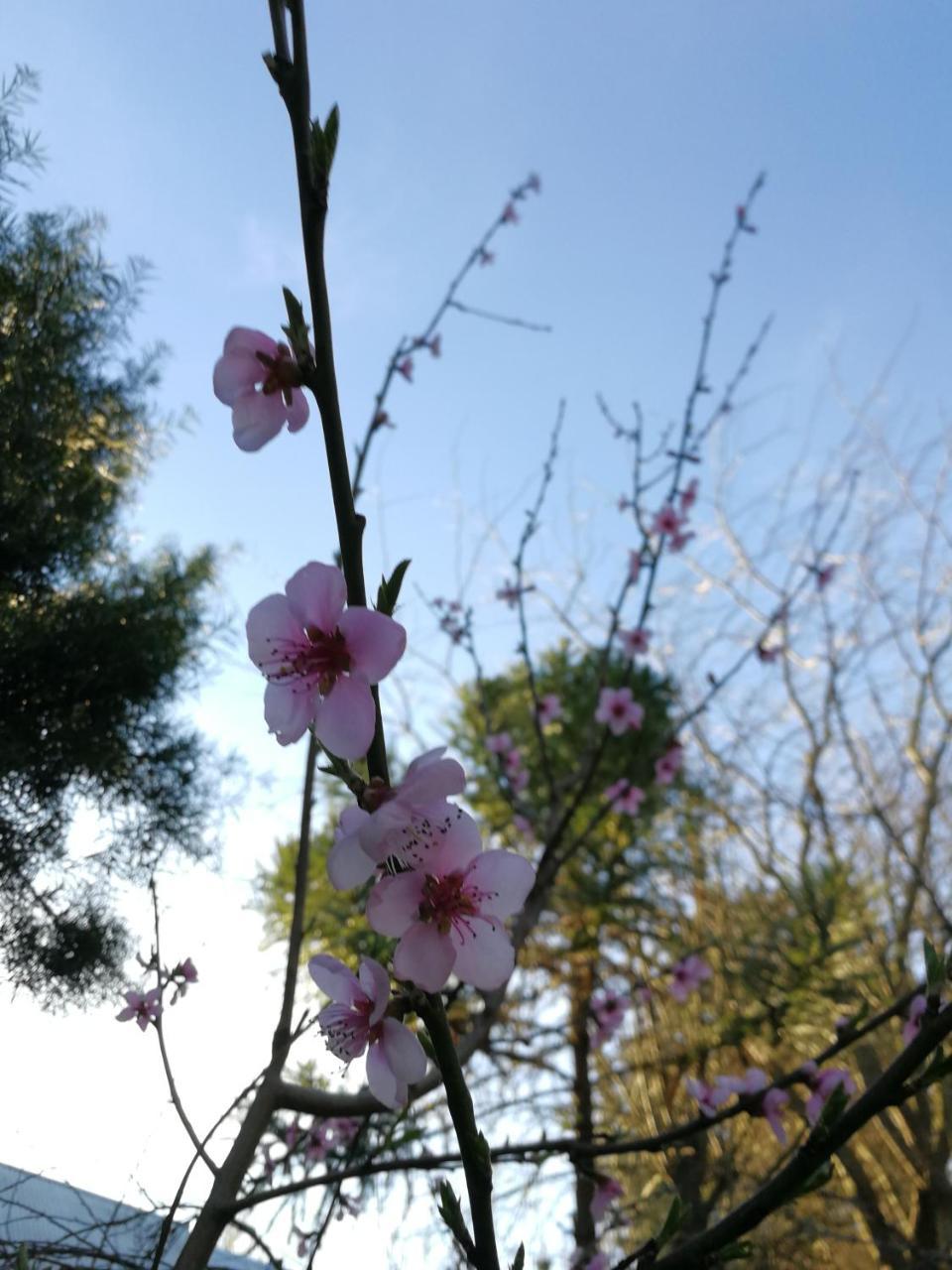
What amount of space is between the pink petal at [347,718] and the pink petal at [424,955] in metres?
0.11

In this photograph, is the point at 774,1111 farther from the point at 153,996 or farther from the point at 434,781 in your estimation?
the point at 434,781

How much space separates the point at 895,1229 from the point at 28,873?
11.7ft

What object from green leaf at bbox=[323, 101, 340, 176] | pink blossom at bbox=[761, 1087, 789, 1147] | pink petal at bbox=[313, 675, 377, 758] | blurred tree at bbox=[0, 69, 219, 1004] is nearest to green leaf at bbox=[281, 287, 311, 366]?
green leaf at bbox=[323, 101, 340, 176]

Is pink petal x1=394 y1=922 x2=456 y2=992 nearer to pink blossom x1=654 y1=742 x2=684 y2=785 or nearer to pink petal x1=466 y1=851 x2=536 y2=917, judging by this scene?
pink petal x1=466 y1=851 x2=536 y2=917

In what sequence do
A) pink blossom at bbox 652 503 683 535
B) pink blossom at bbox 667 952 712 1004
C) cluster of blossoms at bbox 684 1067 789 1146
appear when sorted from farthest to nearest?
pink blossom at bbox 667 952 712 1004, pink blossom at bbox 652 503 683 535, cluster of blossoms at bbox 684 1067 789 1146

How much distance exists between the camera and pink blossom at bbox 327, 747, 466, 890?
0.41 metres

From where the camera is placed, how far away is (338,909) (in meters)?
3.21

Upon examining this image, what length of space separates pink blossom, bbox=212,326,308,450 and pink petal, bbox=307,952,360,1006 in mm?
365

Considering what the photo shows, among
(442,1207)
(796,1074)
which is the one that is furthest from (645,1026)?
(442,1207)

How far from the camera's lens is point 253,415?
0.59m

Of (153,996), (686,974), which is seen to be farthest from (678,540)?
(153,996)

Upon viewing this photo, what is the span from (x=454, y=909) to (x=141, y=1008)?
0.94 meters

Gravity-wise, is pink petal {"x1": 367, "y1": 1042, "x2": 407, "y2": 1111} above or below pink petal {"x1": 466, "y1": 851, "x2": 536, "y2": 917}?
below

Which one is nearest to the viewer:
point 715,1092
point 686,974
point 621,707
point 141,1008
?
point 141,1008
